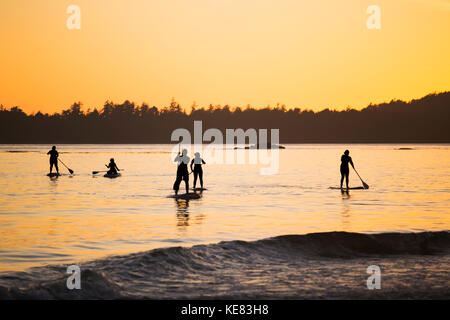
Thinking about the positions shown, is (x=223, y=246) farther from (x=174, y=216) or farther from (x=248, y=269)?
(x=174, y=216)

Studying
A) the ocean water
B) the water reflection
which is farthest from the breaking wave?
the water reflection

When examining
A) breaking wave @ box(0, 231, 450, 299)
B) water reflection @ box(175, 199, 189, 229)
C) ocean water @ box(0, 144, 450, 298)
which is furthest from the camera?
water reflection @ box(175, 199, 189, 229)

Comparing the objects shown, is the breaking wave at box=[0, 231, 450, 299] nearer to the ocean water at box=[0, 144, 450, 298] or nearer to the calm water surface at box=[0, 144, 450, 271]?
the ocean water at box=[0, 144, 450, 298]

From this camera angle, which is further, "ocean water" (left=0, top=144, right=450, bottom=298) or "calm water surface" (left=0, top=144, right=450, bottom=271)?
"calm water surface" (left=0, top=144, right=450, bottom=271)

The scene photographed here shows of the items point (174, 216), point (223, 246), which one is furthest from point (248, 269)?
point (174, 216)

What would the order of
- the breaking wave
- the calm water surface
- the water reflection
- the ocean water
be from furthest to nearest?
the water reflection, the calm water surface, the ocean water, the breaking wave

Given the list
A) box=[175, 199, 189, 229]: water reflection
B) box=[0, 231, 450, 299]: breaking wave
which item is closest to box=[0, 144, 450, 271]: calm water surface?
box=[175, 199, 189, 229]: water reflection

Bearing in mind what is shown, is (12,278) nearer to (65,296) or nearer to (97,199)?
(65,296)

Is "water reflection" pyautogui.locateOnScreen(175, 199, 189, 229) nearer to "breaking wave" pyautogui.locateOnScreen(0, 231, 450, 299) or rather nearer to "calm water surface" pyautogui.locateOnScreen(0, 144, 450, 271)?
"calm water surface" pyautogui.locateOnScreen(0, 144, 450, 271)

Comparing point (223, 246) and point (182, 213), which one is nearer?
point (223, 246)

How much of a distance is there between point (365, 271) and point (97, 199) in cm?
1722

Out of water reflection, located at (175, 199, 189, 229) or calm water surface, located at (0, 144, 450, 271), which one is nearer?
calm water surface, located at (0, 144, 450, 271)

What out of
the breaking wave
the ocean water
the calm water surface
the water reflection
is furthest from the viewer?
the water reflection
